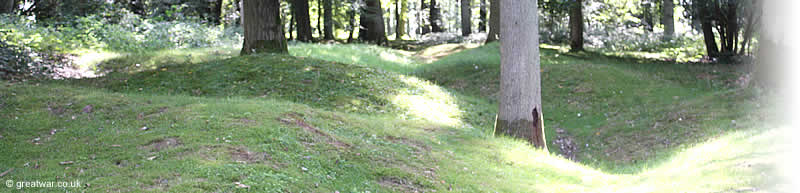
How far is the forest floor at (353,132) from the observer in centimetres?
515

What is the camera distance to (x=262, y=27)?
12.8m

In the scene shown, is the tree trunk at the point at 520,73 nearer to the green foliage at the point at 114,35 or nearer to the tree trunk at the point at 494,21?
the green foliage at the point at 114,35

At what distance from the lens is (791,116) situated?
27.8 feet

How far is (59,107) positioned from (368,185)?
5182mm

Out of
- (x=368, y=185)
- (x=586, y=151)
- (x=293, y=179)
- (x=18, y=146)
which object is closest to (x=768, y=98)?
(x=586, y=151)

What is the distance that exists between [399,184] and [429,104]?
5959 mm

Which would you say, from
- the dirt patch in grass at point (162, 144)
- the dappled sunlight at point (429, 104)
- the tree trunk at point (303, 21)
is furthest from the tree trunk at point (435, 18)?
the dirt patch in grass at point (162, 144)

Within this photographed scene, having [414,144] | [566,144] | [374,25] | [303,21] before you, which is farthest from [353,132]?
[374,25]

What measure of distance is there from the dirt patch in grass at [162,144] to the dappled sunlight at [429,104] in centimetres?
518

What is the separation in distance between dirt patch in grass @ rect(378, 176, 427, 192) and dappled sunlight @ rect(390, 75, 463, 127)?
429 cm

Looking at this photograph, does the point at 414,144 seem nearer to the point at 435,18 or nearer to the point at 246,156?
the point at 246,156

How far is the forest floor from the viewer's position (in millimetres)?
5148

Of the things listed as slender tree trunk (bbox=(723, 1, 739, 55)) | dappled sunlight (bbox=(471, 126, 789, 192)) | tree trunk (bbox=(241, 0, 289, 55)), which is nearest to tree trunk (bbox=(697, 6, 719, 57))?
slender tree trunk (bbox=(723, 1, 739, 55))

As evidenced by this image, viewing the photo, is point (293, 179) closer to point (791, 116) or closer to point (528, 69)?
point (528, 69)
